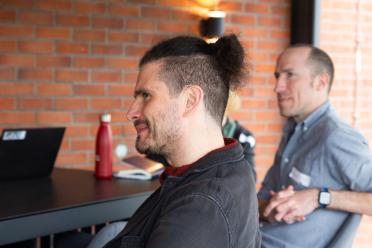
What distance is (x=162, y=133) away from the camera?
4.25 ft

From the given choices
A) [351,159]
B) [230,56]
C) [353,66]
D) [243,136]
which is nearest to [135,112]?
[230,56]

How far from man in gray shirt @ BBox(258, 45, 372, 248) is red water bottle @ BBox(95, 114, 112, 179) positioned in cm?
69

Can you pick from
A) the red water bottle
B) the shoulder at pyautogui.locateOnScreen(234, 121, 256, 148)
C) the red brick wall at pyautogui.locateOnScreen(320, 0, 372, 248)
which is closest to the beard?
the red water bottle

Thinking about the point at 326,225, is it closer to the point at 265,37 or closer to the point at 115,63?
the point at 115,63

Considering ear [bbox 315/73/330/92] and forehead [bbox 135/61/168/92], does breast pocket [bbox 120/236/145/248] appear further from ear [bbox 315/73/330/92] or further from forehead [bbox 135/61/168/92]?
ear [bbox 315/73/330/92]

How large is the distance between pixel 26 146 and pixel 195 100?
100 centimetres

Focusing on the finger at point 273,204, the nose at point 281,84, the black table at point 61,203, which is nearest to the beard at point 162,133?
the black table at point 61,203

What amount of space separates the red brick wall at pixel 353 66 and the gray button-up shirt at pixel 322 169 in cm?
166

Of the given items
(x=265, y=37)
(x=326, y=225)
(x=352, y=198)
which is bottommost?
(x=326, y=225)

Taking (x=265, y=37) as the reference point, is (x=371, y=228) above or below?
below

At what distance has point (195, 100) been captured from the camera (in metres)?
1.30

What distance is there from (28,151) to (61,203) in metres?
0.47

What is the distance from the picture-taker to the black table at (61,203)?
151cm

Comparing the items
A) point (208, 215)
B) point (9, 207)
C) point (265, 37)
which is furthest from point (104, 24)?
point (208, 215)
